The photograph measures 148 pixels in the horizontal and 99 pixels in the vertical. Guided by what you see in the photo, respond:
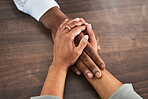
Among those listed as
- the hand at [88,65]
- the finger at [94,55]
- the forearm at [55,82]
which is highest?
the finger at [94,55]

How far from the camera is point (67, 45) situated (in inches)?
29.6

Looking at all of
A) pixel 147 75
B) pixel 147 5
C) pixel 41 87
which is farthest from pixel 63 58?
pixel 147 5

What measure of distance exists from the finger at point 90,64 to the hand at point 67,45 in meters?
0.02

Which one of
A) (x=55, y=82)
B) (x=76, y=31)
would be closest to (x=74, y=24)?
(x=76, y=31)

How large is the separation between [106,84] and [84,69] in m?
0.10

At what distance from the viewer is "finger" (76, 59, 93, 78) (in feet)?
2.31

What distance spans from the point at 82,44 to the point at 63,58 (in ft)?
0.32

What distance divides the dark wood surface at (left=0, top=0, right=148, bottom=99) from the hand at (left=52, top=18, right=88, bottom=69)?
2.1 inches

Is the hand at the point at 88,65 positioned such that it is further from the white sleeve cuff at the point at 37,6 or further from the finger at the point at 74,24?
the white sleeve cuff at the point at 37,6

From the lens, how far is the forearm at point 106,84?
26.0 inches

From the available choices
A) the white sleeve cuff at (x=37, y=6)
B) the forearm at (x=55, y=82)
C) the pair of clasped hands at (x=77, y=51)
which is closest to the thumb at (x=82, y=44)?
the pair of clasped hands at (x=77, y=51)

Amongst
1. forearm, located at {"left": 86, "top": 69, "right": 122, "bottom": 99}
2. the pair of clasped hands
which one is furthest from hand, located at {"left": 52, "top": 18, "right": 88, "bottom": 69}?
forearm, located at {"left": 86, "top": 69, "right": 122, "bottom": 99}

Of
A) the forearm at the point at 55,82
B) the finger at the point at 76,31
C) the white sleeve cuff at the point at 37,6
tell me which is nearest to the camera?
the forearm at the point at 55,82

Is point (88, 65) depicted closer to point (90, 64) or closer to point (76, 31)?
point (90, 64)
